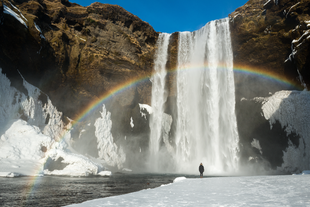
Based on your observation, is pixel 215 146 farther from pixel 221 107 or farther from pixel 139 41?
pixel 139 41

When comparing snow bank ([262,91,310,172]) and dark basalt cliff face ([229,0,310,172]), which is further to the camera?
dark basalt cliff face ([229,0,310,172])

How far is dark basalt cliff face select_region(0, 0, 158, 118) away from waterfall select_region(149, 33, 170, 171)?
112 centimetres

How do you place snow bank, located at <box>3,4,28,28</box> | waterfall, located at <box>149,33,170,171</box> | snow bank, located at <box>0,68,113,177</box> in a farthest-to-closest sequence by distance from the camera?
1. waterfall, located at <box>149,33,170,171</box>
2. snow bank, located at <box>3,4,28,28</box>
3. snow bank, located at <box>0,68,113,177</box>

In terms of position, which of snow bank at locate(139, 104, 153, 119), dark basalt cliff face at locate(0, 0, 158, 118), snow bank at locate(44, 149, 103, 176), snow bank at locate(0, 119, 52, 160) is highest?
dark basalt cliff face at locate(0, 0, 158, 118)

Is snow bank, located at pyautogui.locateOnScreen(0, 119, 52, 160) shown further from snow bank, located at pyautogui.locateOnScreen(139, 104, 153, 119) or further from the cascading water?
the cascading water

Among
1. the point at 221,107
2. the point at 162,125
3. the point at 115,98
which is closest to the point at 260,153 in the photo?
the point at 221,107

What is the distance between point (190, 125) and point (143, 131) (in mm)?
6906

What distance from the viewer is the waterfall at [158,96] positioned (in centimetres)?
3285

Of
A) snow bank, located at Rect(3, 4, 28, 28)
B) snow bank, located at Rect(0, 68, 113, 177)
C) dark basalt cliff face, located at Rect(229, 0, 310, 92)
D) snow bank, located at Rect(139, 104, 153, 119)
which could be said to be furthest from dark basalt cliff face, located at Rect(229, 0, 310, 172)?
snow bank, located at Rect(3, 4, 28, 28)

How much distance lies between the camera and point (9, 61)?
76.4 feet

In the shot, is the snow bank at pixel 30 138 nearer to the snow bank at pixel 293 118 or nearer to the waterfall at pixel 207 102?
the waterfall at pixel 207 102

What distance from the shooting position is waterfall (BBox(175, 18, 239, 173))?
2914cm

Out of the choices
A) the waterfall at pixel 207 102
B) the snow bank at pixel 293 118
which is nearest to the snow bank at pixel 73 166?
the waterfall at pixel 207 102

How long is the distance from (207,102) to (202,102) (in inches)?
32.1
